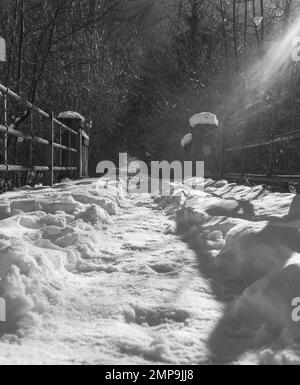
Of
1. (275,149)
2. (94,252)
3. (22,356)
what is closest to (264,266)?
(94,252)

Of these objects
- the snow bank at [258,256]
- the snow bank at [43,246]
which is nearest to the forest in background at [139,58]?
the snow bank at [43,246]

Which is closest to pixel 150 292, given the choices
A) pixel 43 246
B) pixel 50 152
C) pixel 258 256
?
pixel 258 256

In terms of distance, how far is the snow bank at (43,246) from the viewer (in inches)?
72.1

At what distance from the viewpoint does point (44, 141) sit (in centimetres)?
659

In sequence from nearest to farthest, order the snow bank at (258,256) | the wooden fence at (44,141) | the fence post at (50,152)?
1. the snow bank at (258,256)
2. the wooden fence at (44,141)
3. the fence post at (50,152)

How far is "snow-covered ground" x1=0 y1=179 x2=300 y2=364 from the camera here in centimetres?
149

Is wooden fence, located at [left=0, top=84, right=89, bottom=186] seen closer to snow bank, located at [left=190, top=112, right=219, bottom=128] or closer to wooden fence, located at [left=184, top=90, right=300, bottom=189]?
wooden fence, located at [left=184, top=90, right=300, bottom=189]

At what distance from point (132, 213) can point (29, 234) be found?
178cm

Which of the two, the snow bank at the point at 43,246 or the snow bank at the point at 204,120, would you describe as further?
the snow bank at the point at 204,120

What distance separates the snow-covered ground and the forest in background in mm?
3041

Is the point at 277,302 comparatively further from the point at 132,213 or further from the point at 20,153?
the point at 20,153

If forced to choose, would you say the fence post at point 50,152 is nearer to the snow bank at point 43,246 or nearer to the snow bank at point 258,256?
the snow bank at point 43,246

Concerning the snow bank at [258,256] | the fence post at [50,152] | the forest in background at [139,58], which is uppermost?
the forest in background at [139,58]

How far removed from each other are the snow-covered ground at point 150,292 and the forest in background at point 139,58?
3.04 meters
